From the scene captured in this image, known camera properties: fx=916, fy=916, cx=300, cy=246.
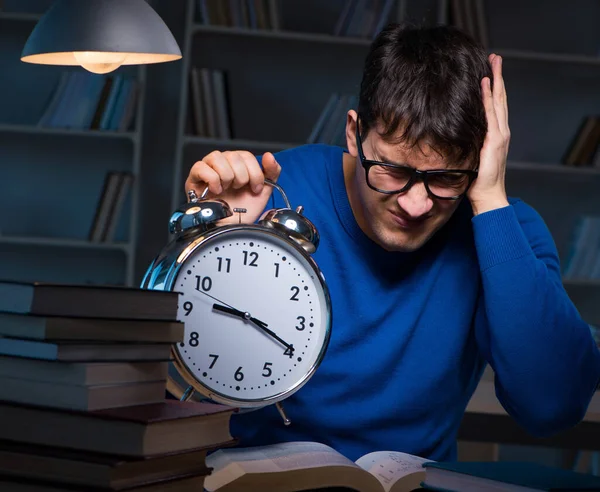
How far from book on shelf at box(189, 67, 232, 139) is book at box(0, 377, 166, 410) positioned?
3.17m

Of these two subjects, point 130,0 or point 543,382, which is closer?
point 543,382

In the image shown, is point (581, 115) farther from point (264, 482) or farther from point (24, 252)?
point (264, 482)

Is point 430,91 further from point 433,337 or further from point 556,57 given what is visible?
point 556,57

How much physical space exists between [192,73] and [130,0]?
1727 millimetres

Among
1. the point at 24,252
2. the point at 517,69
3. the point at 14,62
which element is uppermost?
the point at 517,69

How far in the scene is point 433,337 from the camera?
149 cm

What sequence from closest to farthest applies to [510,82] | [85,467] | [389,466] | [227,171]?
[85,467] → [389,466] → [227,171] → [510,82]

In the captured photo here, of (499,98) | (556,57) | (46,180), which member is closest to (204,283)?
(499,98)

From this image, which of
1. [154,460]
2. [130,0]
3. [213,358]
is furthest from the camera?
[130,0]

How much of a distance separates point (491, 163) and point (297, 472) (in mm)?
643

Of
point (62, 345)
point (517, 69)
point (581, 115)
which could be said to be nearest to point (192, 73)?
point (517, 69)

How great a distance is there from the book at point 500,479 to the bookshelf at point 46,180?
344 centimetres

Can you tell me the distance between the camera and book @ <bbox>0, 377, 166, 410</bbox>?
0.85 meters

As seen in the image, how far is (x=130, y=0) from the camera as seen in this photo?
2262 mm
